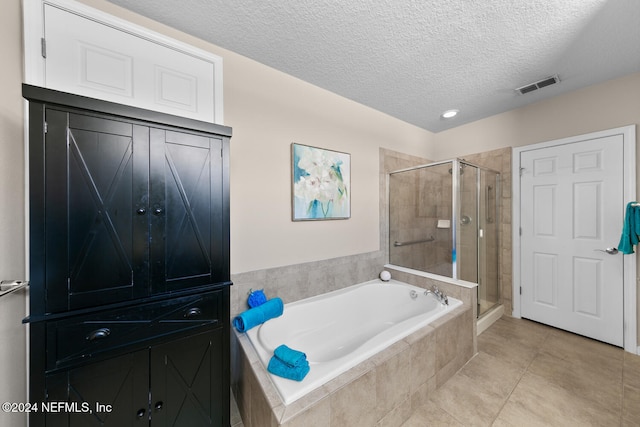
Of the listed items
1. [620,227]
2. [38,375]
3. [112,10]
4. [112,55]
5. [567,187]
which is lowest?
[38,375]

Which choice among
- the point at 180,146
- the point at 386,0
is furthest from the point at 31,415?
the point at 386,0

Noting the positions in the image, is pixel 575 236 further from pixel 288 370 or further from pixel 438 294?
pixel 288 370

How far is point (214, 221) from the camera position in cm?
129

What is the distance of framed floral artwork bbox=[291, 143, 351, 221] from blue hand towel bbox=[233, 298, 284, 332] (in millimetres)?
740

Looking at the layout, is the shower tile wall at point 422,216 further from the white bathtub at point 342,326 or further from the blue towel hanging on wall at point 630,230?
the blue towel hanging on wall at point 630,230

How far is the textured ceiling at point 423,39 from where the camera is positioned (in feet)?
4.42

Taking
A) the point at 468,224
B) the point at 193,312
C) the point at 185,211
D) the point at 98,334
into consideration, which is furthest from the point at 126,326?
the point at 468,224

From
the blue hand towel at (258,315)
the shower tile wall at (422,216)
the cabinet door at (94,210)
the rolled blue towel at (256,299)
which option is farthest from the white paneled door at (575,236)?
the cabinet door at (94,210)

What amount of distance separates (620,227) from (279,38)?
3.43 metres

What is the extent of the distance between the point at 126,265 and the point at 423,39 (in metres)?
2.28

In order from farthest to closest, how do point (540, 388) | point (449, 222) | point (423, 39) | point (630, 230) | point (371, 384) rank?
point (449, 222)
point (630, 230)
point (540, 388)
point (423, 39)
point (371, 384)

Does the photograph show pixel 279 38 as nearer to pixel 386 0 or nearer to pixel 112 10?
pixel 386 0

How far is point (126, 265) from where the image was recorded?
1.07 metres

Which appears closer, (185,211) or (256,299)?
(185,211)
